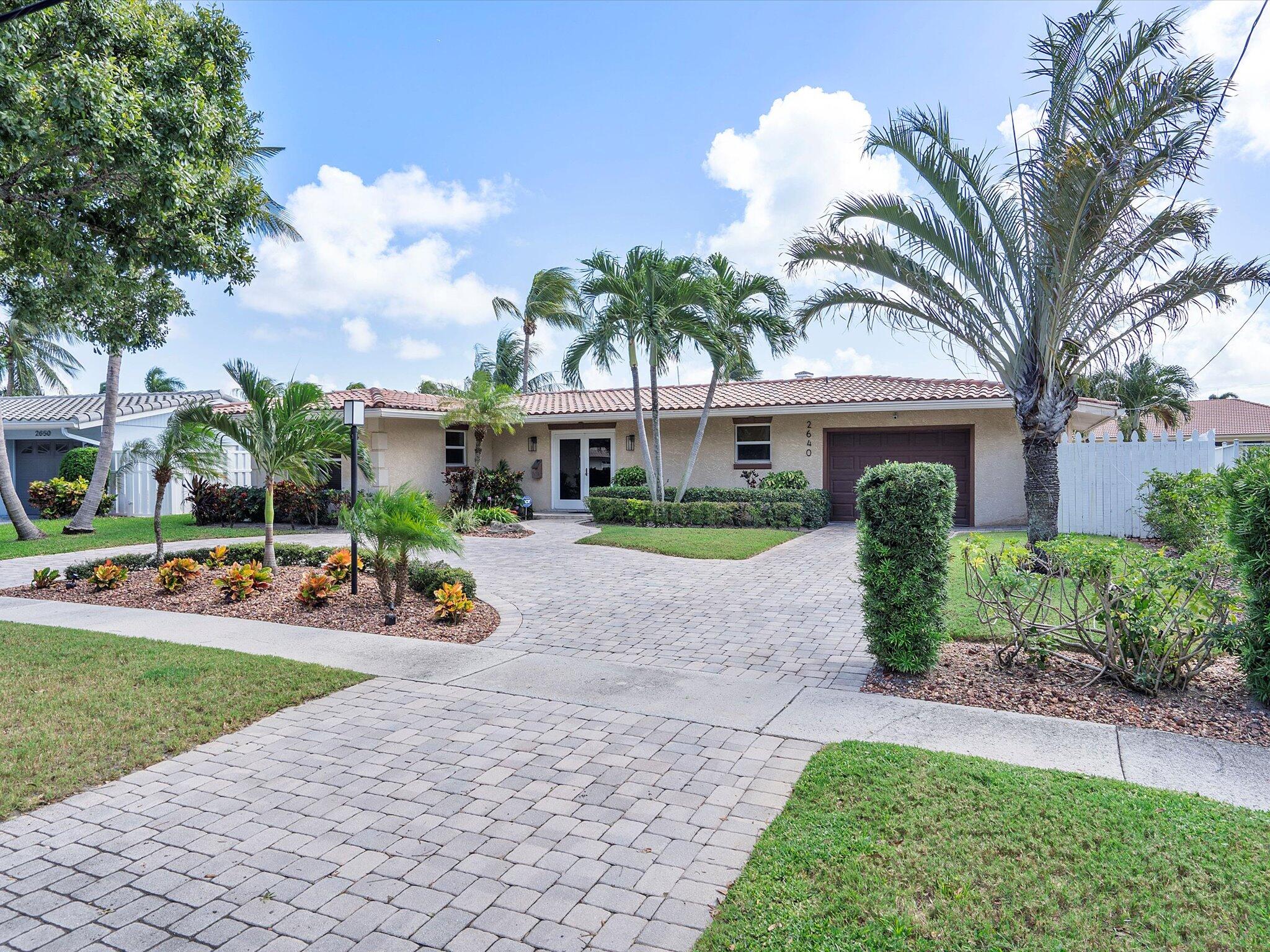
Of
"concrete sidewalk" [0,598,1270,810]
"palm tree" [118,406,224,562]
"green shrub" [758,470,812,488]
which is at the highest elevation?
"palm tree" [118,406,224,562]

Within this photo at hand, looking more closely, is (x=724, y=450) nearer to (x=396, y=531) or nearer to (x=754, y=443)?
(x=754, y=443)

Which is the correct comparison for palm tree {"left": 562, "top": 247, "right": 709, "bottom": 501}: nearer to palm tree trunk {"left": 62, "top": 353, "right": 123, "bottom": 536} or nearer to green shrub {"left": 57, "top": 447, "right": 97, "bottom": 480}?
palm tree trunk {"left": 62, "top": 353, "right": 123, "bottom": 536}

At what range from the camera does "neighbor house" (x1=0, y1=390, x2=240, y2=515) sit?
21.9 metres

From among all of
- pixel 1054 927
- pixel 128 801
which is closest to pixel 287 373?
pixel 128 801

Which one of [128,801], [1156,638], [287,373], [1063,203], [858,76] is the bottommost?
[128,801]

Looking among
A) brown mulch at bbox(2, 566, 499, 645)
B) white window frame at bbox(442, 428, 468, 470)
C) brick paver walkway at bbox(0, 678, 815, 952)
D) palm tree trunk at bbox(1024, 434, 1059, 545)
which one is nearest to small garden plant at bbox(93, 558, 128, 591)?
brown mulch at bbox(2, 566, 499, 645)

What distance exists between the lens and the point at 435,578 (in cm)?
910

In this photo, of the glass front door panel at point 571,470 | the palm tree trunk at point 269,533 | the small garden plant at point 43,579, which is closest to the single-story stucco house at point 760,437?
the glass front door panel at point 571,470

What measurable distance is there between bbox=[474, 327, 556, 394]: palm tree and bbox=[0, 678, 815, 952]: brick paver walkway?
92.9ft

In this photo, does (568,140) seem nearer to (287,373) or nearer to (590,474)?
(287,373)

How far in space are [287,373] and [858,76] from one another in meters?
8.74

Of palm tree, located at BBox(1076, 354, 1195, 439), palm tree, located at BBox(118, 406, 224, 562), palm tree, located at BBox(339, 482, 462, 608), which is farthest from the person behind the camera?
palm tree, located at BBox(1076, 354, 1195, 439)

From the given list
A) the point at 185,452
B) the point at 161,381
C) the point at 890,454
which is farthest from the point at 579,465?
the point at 161,381

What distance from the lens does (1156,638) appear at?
5.31 meters
